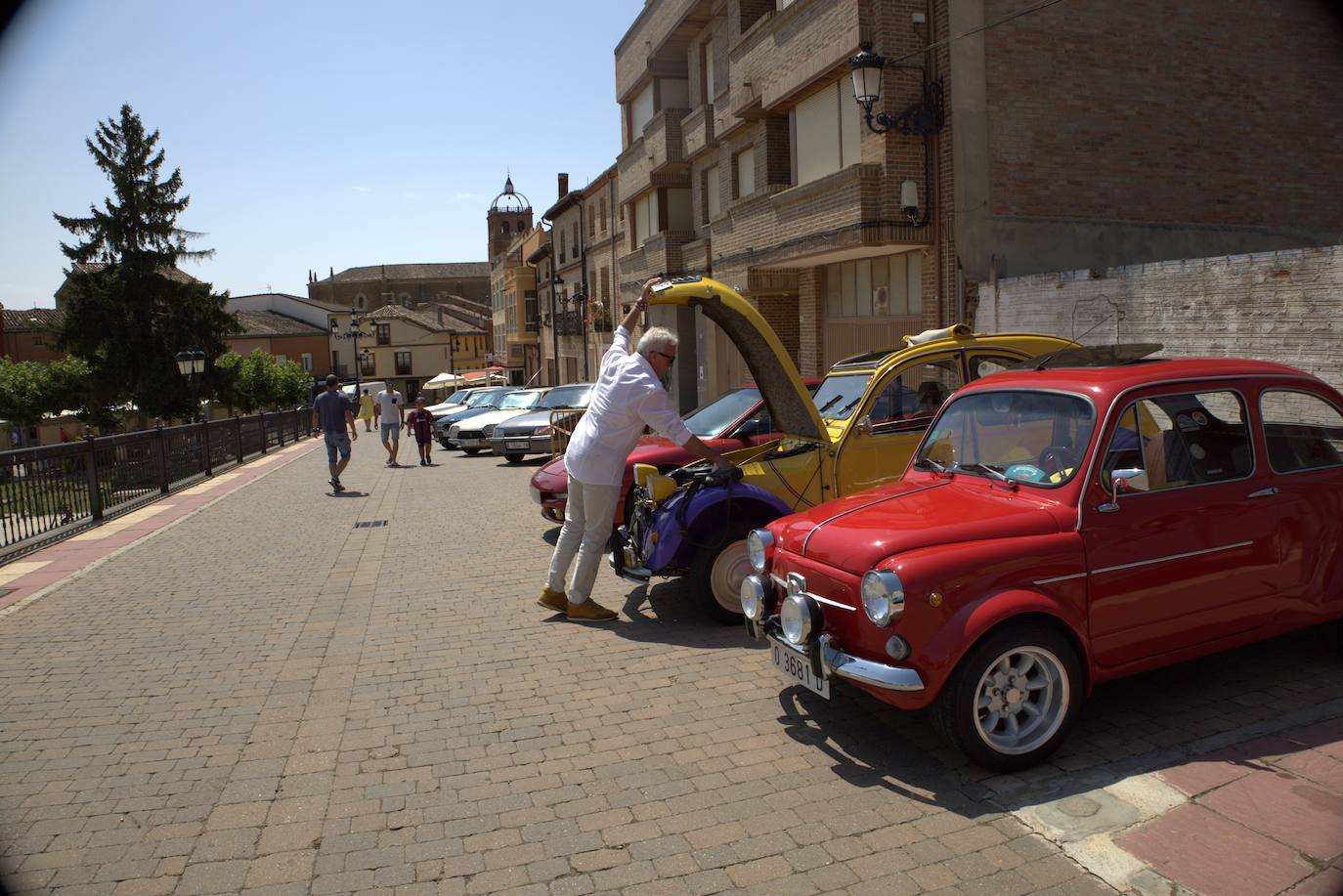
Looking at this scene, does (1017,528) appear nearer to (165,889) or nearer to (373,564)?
(165,889)

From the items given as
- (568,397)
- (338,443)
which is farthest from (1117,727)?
(568,397)

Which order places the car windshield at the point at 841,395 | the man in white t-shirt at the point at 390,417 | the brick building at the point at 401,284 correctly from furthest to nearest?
the brick building at the point at 401,284 < the man in white t-shirt at the point at 390,417 < the car windshield at the point at 841,395

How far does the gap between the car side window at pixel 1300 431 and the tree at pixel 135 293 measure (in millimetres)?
42759

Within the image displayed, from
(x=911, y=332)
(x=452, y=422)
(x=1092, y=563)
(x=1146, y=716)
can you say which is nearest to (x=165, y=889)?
(x=1092, y=563)

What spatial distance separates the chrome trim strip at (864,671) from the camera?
374 centimetres

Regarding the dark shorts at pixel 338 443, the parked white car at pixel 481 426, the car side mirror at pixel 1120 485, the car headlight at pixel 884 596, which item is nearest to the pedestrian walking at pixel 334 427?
the dark shorts at pixel 338 443

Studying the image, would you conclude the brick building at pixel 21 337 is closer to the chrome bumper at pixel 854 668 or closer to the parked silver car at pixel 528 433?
the parked silver car at pixel 528 433

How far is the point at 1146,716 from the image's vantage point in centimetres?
444

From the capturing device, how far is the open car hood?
6445 mm

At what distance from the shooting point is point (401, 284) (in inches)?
4665

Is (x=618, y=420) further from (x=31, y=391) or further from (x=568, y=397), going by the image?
(x=31, y=391)

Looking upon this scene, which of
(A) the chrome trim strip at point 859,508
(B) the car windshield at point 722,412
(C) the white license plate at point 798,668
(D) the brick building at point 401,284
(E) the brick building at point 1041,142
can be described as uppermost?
(D) the brick building at point 401,284

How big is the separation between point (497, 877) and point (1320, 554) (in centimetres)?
423

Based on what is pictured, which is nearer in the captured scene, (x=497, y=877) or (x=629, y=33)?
(x=497, y=877)
